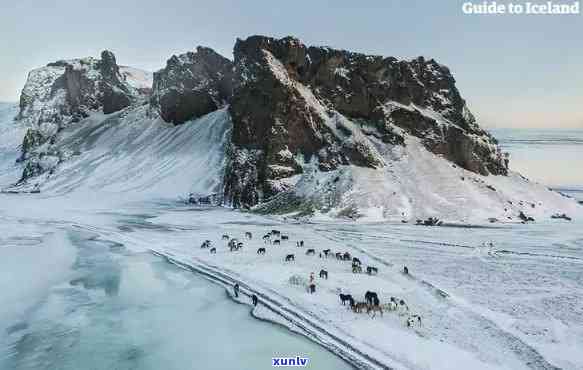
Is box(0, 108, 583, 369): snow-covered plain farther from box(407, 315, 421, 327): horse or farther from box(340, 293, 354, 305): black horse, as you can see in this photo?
box(340, 293, 354, 305): black horse

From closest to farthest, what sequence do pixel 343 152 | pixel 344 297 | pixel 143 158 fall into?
pixel 344 297
pixel 343 152
pixel 143 158

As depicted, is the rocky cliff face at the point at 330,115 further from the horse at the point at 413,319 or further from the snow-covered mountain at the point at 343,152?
the horse at the point at 413,319

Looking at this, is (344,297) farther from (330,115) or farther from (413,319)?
(330,115)

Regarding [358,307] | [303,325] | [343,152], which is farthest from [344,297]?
[343,152]

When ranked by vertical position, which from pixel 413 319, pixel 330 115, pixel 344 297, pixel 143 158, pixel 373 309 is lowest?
pixel 413 319

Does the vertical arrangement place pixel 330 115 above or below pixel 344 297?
above

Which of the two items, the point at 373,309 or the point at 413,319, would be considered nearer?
the point at 413,319

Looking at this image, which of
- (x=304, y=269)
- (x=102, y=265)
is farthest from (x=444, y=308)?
(x=102, y=265)
